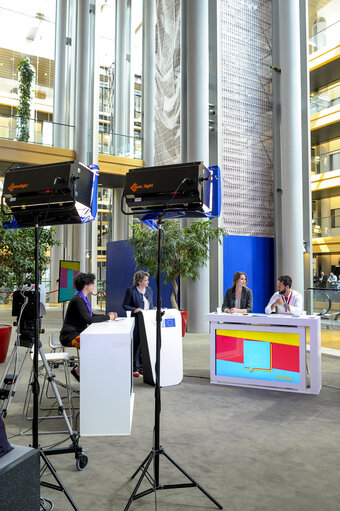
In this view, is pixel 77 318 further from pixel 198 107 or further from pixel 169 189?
pixel 198 107

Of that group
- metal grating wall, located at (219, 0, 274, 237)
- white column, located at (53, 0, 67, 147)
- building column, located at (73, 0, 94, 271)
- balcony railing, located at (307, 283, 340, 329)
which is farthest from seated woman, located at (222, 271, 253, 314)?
white column, located at (53, 0, 67, 147)

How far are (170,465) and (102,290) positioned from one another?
42.1 feet

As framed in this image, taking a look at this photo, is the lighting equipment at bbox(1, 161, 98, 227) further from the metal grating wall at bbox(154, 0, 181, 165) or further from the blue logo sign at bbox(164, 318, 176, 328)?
the metal grating wall at bbox(154, 0, 181, 165)

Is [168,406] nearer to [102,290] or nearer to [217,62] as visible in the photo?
[217,62]

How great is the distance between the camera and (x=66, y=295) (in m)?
8.35

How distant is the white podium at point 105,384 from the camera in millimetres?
3611

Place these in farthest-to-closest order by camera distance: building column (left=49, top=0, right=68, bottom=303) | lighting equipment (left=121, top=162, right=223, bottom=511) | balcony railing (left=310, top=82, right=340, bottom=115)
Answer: balcony railing (left=310, top=82, right=340, bottom=115), building column (left=49, top=0, right=68, bottom=303), lighting equipment (left=121, top=162, right=223, bottom=511)

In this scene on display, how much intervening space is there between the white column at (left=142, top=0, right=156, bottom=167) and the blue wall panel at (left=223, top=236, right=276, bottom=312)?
6.39 metres

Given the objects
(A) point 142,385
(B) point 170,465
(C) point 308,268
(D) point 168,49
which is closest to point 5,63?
(D) point 168,49

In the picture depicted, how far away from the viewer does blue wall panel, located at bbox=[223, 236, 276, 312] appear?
10.3 meters

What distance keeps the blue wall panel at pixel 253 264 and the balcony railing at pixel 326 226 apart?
1276cm

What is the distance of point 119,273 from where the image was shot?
494 inches

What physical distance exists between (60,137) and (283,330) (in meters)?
11.5

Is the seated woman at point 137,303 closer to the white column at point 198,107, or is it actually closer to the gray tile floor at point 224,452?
the gray tile floor at point 224,452
